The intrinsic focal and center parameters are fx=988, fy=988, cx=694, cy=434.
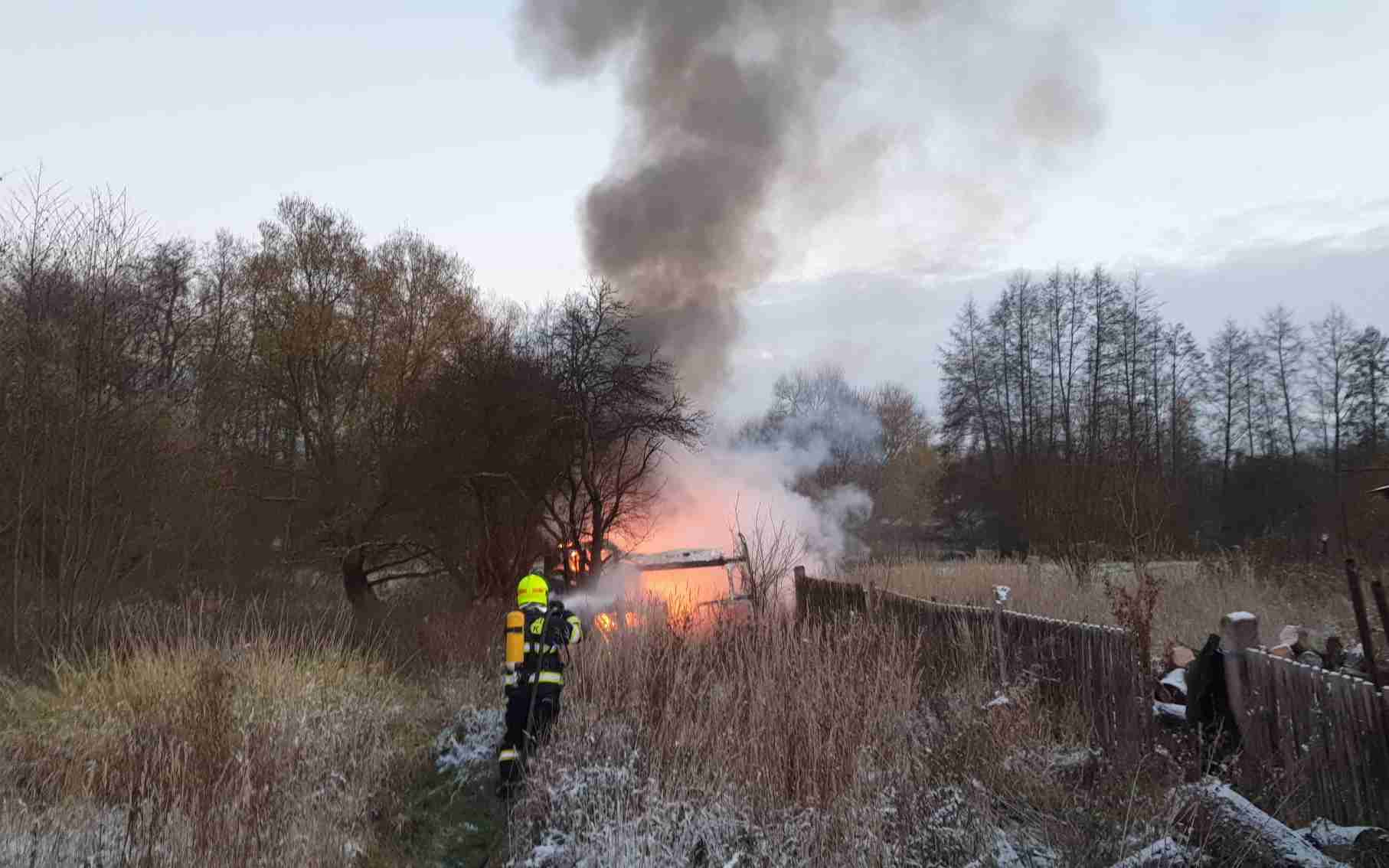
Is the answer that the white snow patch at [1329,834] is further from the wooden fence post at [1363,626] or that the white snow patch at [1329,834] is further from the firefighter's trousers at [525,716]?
the firefighter's trousers at [525,716]

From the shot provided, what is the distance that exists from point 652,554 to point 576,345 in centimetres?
489

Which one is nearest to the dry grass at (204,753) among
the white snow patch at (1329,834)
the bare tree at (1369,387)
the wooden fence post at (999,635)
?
the wooden fence post at (999,635)

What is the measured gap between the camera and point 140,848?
16.9 feet

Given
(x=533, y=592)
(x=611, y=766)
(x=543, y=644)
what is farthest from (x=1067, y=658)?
(x=533, y=592)

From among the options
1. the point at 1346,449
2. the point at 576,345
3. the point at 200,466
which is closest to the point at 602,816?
the point at 200,466

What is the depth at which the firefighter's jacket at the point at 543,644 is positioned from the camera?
7387mm

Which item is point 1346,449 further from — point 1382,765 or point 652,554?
point 1382,765

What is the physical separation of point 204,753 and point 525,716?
87.6 inches

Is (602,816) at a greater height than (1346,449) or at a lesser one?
lesser

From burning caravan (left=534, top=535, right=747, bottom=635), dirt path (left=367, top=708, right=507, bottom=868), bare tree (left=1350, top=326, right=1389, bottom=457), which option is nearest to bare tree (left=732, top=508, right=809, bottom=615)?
dirt path (left=367, top=708, right=507, bottom=868)

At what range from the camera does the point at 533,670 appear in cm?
745

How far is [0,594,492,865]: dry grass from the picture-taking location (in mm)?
5250

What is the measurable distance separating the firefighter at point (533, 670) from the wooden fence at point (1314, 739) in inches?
178

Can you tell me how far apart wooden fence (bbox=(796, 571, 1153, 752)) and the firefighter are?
2.58 metres
